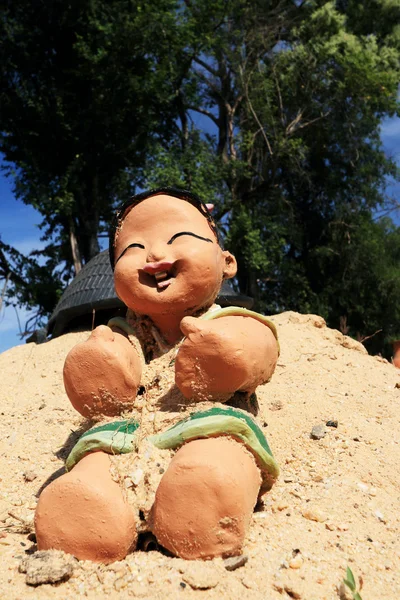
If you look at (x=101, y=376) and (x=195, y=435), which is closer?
(x=195, y=435)

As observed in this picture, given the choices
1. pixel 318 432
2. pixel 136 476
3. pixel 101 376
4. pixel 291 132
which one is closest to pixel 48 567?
pixel 136 476

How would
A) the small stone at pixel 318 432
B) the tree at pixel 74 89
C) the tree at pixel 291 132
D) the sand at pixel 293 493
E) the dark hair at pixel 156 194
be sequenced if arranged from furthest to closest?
the tree at pixel 291 132 → the tree at pixel 74 89 → the small stone at pixel 318 432 → the dark hair at pixel 156 194 → the sand at pixel 293 493

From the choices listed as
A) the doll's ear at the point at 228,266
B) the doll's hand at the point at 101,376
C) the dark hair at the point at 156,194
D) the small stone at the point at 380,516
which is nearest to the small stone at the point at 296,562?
the small stone at the point at 380,516

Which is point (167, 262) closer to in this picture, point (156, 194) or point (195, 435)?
point (156, 194)

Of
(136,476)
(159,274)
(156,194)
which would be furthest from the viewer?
(156,194)

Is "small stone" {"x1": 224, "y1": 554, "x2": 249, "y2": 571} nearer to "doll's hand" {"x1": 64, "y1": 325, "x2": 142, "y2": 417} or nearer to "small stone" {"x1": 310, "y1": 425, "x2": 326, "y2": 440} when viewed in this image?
"doll's hand" {"x1": 64, "y1": 325, "x2": 142, "y2": 417}

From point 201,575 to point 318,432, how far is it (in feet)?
4.08

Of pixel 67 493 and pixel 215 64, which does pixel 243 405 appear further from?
pixel 215 64

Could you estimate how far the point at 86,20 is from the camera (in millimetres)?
10008

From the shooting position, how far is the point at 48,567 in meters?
1.47

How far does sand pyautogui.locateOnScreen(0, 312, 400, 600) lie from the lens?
1445 millimetres

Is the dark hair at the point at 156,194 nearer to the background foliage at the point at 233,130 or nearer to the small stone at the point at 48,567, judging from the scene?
the small stone at the point at 48,567

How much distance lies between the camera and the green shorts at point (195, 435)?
1725 millimetres

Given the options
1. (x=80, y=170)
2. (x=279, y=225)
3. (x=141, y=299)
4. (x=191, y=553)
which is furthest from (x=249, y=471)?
(x=279, y=225)
